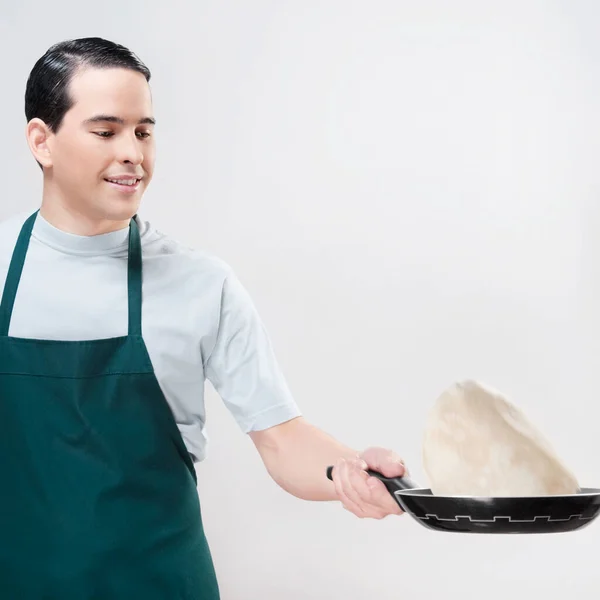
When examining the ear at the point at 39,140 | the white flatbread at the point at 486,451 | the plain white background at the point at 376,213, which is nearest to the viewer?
the white flatbread at the point at 486,451

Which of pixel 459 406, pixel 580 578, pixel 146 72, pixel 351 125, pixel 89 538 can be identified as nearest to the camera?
pixel 459 406

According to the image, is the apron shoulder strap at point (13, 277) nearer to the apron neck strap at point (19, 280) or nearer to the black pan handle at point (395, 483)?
the apron neck strap at point (19, 280)

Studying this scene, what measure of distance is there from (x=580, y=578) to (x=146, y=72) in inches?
69.7

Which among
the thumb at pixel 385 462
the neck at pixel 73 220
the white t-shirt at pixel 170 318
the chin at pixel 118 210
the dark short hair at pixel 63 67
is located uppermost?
the dark short hair at pixel 63 67

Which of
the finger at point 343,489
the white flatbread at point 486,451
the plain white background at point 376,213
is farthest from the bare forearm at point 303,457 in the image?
the plain white background at point 376,213

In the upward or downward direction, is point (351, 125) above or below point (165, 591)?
above

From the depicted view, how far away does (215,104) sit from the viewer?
262 cm

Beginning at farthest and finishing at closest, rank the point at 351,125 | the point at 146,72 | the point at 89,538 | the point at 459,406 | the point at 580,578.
→ 1. the point at 351,125
2. the point at 580,578
3. the point at 146,72
4. the point at 89,538
5. the point at 459,406

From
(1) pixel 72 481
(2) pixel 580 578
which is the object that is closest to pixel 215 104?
(1) pixel 72 481

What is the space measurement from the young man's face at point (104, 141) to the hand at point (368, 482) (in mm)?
Result: 551

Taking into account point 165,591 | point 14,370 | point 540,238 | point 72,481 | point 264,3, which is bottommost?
point 165,591

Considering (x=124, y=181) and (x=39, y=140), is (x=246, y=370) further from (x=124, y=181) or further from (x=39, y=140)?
(x=39, y=140)

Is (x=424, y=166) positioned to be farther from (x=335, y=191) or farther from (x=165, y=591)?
(x=165, y=591)

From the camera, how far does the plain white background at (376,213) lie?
250 centimetres
